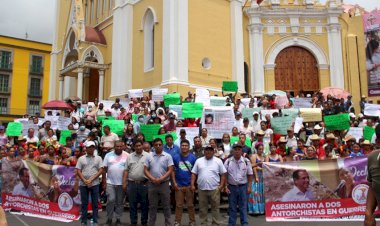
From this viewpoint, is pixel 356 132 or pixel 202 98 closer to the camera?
pixel 356 132

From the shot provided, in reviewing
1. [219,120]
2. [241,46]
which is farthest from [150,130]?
[241,46]

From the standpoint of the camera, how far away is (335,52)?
2494 centimetres

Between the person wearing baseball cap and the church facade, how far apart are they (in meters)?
14.2

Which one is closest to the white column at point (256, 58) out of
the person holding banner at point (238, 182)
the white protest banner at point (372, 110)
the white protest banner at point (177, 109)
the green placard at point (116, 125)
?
the white protest banner at point (372, 110)

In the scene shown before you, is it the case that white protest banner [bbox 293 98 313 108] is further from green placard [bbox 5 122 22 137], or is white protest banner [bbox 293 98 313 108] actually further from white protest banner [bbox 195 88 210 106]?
green placard [bbox 5 122 22 137]

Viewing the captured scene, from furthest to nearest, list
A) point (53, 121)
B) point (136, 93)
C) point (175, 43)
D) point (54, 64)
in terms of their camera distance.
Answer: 1. point (54, 64)
2. point (175, 43)
3. point (136, 93)
4. point (53, 121)

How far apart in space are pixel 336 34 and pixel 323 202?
1948 cm

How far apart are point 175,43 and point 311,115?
9981mm

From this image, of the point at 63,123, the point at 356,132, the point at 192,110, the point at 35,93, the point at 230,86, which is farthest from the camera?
the point at 35,93

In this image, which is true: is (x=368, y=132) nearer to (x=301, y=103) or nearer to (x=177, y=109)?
(x=301, y=103)

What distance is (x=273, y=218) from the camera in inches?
330

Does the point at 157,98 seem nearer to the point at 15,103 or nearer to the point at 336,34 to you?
the point at 336,34

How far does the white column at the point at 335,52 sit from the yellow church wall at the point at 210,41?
263 inches

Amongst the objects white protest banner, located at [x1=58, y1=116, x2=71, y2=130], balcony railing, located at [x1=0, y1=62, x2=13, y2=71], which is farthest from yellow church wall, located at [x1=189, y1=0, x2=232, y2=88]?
balcony railing, located at [x1=0, y1=62, x2=13, y2=71]
